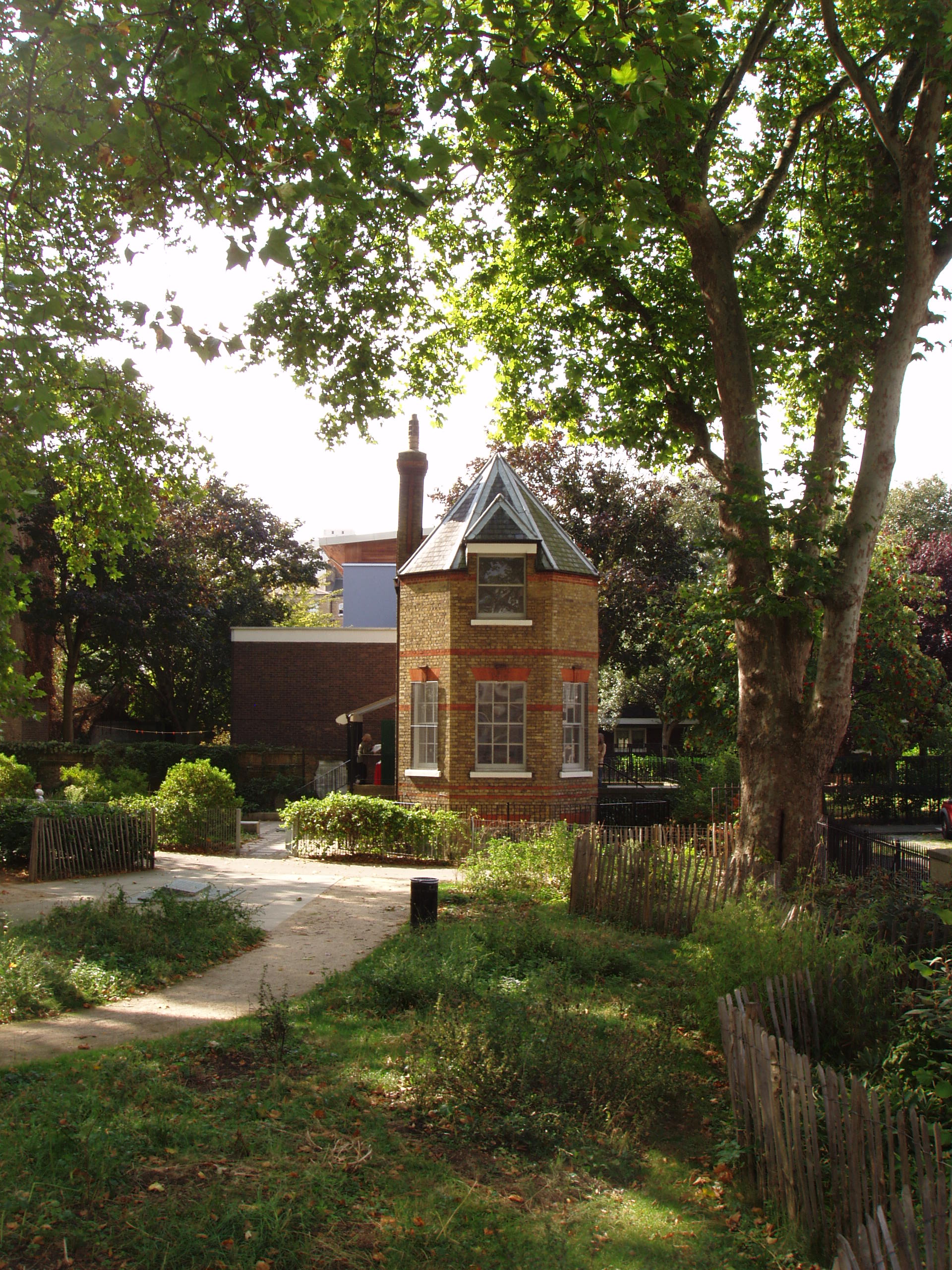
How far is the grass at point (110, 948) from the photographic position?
8.62 metres

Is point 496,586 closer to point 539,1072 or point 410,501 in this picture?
point 410,501

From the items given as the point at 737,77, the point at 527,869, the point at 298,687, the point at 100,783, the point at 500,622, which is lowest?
the point at 527,869

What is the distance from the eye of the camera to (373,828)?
20328 millimetres

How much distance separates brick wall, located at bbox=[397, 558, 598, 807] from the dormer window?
0.21 metres

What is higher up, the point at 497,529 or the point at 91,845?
the point at 497,529

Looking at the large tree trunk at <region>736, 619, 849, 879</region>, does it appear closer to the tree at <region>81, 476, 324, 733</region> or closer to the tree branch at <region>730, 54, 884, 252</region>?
the tree branch at <region>730, 54, 884, 252</region>

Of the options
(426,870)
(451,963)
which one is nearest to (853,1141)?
(451,963)

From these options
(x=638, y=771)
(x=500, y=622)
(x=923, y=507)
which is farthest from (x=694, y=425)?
(x=923, y=507)

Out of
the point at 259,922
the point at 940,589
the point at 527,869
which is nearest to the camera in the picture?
the point at 259,922

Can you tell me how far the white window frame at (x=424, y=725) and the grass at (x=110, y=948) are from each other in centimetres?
1108

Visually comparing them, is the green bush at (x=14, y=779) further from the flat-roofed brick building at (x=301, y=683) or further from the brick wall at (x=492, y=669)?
the flat-roofed brick building at (x=301, y=683)

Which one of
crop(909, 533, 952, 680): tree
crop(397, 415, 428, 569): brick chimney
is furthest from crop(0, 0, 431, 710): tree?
crop(909, 533, 952, 680): tree

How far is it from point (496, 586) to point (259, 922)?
40.4 ft

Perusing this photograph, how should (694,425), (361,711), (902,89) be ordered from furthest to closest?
(361,711), (694,425), (902,89)
